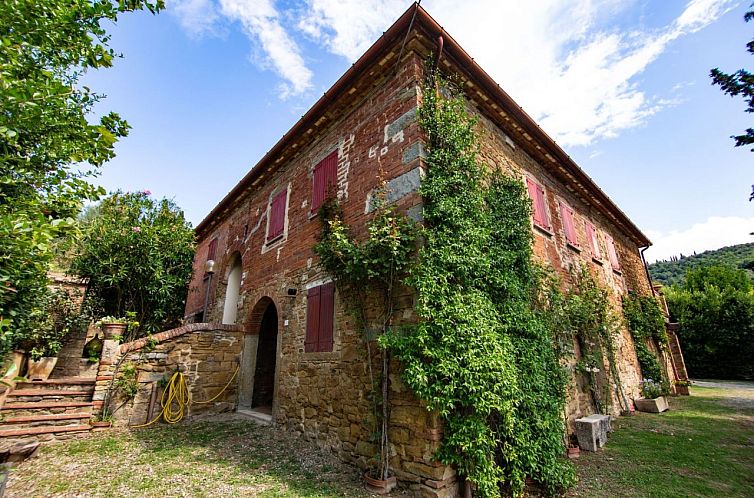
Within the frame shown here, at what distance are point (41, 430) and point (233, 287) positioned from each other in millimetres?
5361

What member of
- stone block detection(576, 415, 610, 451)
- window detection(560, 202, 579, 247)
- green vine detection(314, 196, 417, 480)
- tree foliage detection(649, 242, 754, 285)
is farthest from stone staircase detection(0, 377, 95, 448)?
tree foliage detection(649, 242, 754, 285)

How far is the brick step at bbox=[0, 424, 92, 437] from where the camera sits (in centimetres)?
530

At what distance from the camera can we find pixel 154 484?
3.97m

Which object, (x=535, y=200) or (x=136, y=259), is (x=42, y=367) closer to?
(x=136, y=259)

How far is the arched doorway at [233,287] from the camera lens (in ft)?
32.9

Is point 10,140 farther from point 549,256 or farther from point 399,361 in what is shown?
point 549,256

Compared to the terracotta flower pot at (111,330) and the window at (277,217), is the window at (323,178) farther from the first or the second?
the terracotta flower pot at (111,330)

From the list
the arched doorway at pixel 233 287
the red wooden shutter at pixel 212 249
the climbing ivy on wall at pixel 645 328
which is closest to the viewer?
the arched doorway at pixel 233 287

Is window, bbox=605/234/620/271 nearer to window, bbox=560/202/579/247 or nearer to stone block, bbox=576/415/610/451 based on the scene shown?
window, bbox=560/202/579/247

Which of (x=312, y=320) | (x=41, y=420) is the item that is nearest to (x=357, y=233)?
(x=312, y=320)

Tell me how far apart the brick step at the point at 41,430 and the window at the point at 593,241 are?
497 inches

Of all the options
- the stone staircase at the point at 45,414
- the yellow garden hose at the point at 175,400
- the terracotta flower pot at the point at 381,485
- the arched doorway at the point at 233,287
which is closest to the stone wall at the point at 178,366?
the yellow garden hose at the point at 175,400

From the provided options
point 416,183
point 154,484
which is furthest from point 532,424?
point 154,484

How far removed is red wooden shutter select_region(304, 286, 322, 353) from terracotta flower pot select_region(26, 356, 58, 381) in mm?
8151
